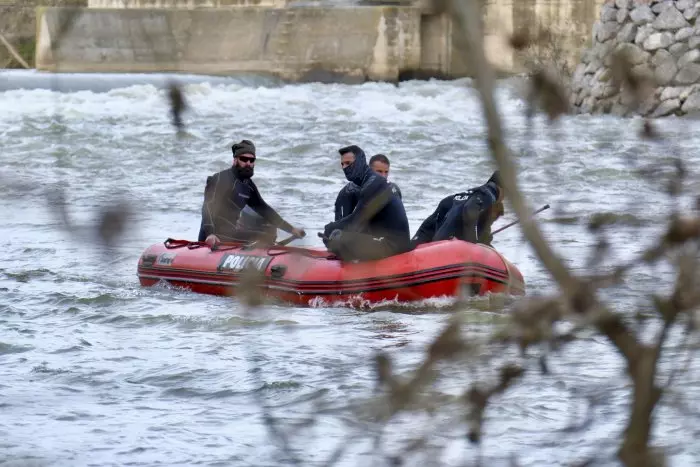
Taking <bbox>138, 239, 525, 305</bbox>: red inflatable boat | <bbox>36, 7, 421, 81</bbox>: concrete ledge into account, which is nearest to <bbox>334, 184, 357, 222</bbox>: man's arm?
<bbox>138, 239, 525, 305</bbox>: red inflatable boat

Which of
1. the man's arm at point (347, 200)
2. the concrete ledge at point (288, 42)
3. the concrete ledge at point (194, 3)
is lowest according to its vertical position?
the concrete ledge at point (288, 42)

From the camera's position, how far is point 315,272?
920 cm

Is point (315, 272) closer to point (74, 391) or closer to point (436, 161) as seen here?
point (74, 391)

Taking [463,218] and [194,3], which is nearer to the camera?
[463,218]

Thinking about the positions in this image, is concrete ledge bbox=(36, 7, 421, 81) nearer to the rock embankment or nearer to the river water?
the rock embankment

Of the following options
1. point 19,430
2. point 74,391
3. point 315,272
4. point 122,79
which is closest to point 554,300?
point 19,430

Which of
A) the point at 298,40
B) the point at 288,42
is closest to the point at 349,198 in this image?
the point at 298,40

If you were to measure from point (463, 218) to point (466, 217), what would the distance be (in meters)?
0.21

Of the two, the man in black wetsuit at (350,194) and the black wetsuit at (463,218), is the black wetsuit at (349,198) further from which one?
the black wetsuit at (463,218)

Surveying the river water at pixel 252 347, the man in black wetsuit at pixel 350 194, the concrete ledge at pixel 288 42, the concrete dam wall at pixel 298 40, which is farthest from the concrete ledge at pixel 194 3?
the man in black wetsuit at pixel 350 194

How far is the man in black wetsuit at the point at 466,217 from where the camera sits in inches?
364

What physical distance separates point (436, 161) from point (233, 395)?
13.3 m

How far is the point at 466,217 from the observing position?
9227 mm

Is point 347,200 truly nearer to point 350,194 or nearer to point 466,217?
point 350,194
